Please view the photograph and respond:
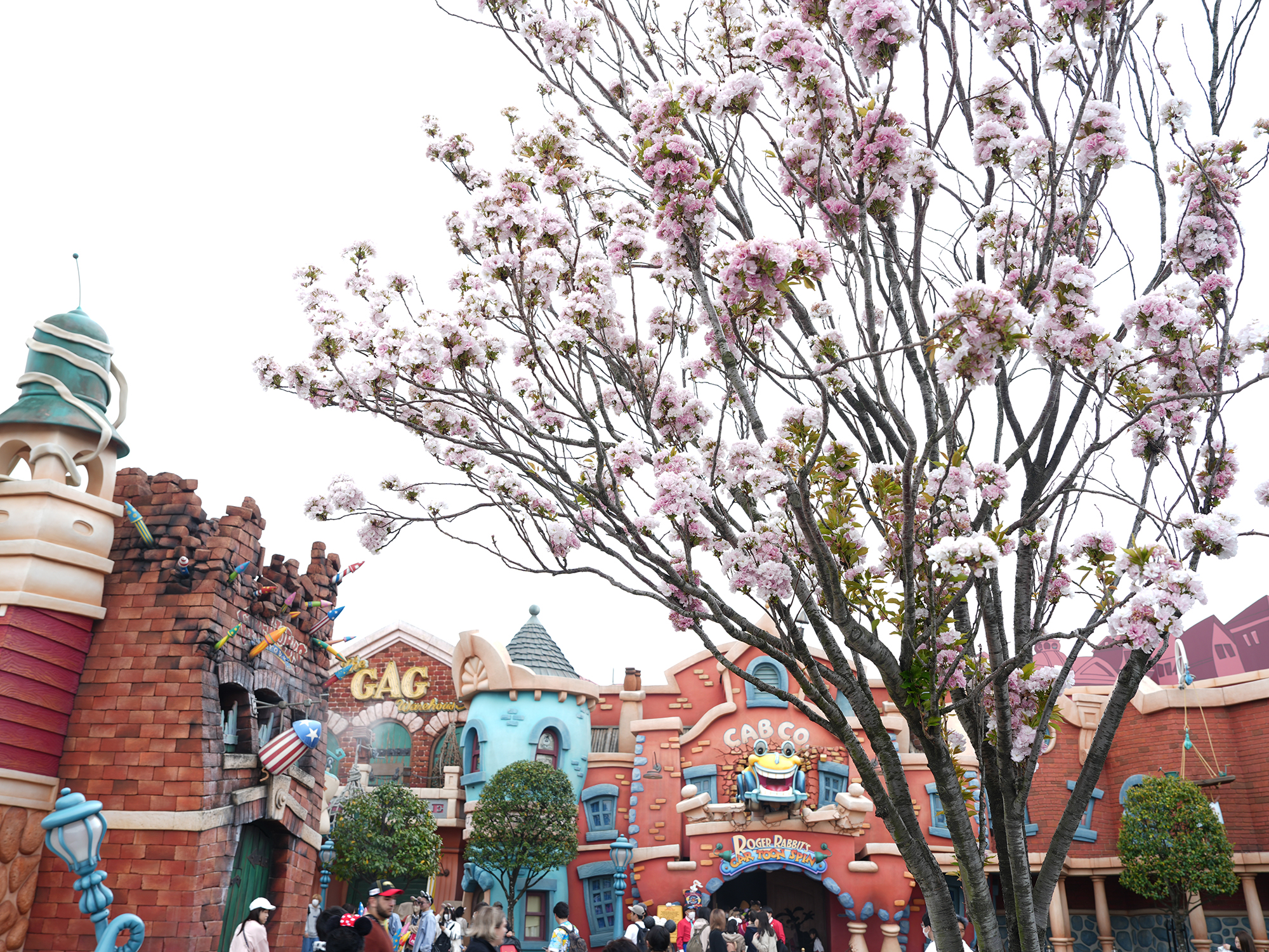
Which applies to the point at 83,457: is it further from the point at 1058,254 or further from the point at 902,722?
the point at 902,722

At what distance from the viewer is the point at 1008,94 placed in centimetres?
459

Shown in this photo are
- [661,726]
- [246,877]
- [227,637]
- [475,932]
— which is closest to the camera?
[475,932]

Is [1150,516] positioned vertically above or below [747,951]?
above

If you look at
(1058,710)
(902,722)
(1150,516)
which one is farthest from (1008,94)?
(902,722)

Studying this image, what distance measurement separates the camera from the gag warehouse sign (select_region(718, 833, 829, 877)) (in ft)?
52.6

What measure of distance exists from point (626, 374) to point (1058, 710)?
9.97 feet

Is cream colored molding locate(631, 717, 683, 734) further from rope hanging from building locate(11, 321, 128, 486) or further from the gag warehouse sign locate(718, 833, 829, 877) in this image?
rope hanging from building locate(11, 321, 128, 486)

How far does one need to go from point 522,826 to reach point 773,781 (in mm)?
4986

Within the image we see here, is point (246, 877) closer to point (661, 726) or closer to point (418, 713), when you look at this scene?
point (661, 726)

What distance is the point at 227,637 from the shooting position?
943cm

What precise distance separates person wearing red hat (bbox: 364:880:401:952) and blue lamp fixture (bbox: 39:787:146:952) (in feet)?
5.54

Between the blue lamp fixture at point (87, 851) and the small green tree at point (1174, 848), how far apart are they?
15.4 metres

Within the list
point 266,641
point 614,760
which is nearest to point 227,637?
point 266,641

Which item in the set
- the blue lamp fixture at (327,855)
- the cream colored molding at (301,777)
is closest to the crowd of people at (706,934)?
the cream colored molding at (301,777)
